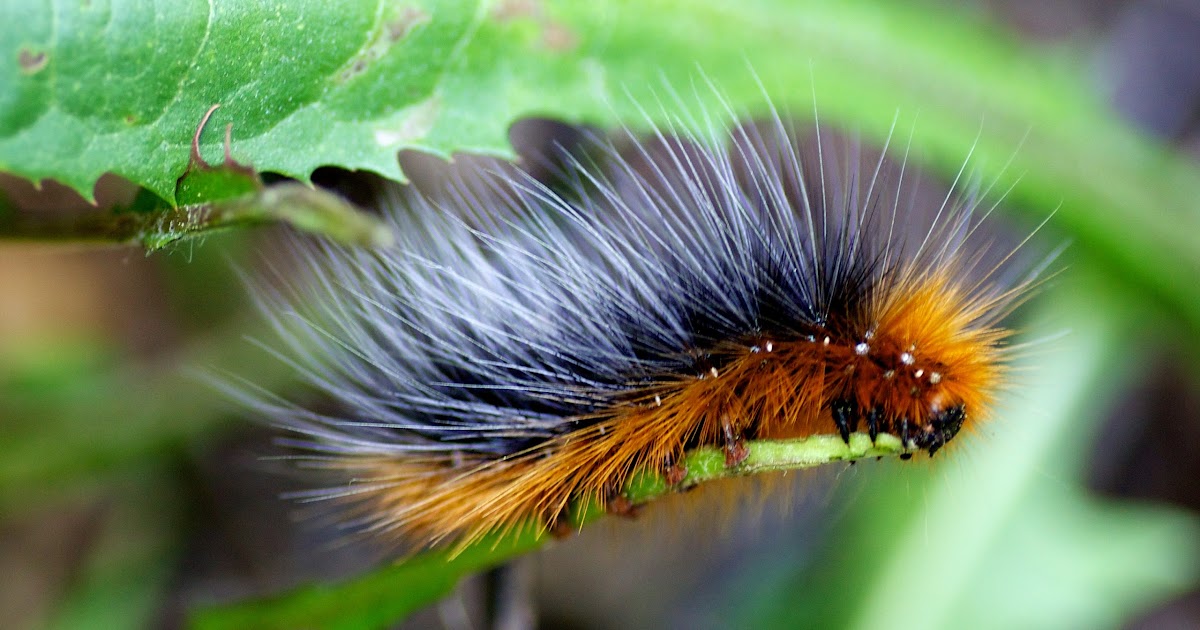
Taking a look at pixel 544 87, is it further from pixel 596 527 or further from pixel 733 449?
pixel 596 527

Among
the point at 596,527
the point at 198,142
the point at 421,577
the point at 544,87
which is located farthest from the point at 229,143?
the point at 596,527

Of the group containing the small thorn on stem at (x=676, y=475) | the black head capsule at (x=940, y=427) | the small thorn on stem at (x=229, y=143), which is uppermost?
the small thorn on stem at (x=229, y=143)

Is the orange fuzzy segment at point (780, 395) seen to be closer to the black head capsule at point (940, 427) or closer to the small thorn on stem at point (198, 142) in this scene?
the black head capsule at point (940, 427)

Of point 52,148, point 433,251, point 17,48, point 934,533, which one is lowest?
point 934,533

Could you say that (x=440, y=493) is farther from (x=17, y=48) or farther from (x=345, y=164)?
(x=17, y=48)

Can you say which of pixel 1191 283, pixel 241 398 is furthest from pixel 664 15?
pixel 1191 283

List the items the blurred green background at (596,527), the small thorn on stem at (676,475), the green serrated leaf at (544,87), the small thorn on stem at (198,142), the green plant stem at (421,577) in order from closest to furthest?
the green serrated leaf at (544,87) → the small thorn on stem at (198,142) → the green plant stem at (421,577) → the small thorn on stem at (676,475) → the blurred green background at (596,527)

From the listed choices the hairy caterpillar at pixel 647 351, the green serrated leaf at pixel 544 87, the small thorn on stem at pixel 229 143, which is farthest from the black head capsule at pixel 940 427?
the small thorn on stem at pixel 229 143
